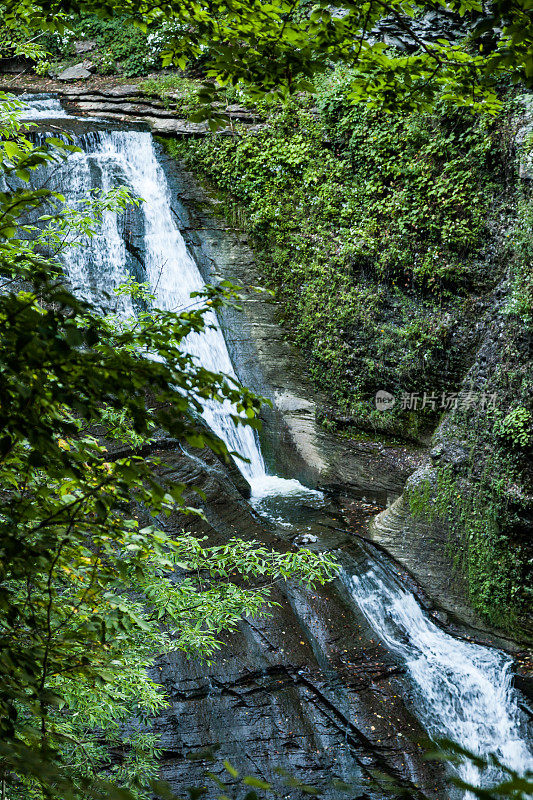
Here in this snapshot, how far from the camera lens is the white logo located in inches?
383

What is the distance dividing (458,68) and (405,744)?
537 cm

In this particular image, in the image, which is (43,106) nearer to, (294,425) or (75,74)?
(75,74)

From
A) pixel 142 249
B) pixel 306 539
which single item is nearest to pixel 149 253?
pixel 142 249

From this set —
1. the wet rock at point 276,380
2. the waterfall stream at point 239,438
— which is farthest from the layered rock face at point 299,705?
the wet rock at point 276,380

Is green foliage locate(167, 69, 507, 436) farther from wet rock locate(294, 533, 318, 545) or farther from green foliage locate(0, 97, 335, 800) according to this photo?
green foliage locate(0, 97, 335, 800)

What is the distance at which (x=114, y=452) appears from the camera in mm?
7551

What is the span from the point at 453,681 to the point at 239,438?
483cm

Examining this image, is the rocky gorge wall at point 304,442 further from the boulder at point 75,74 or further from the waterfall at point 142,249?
the boulder at point 75,74

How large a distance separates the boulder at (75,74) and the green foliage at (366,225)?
15.4ft

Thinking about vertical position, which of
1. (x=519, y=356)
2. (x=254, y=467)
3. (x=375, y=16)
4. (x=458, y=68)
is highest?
(x=375, y=16)

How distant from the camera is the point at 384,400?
9.78 meters

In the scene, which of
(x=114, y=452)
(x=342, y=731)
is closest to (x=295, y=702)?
(x=342, y=731)

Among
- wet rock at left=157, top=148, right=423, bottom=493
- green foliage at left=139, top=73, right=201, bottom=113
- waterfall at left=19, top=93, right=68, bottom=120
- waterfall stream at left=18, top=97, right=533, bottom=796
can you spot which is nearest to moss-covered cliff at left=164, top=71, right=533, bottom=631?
wet rock at left=157, top=148, right=423, bottom=493

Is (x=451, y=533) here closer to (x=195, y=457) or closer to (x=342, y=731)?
(x=342, y=731)
